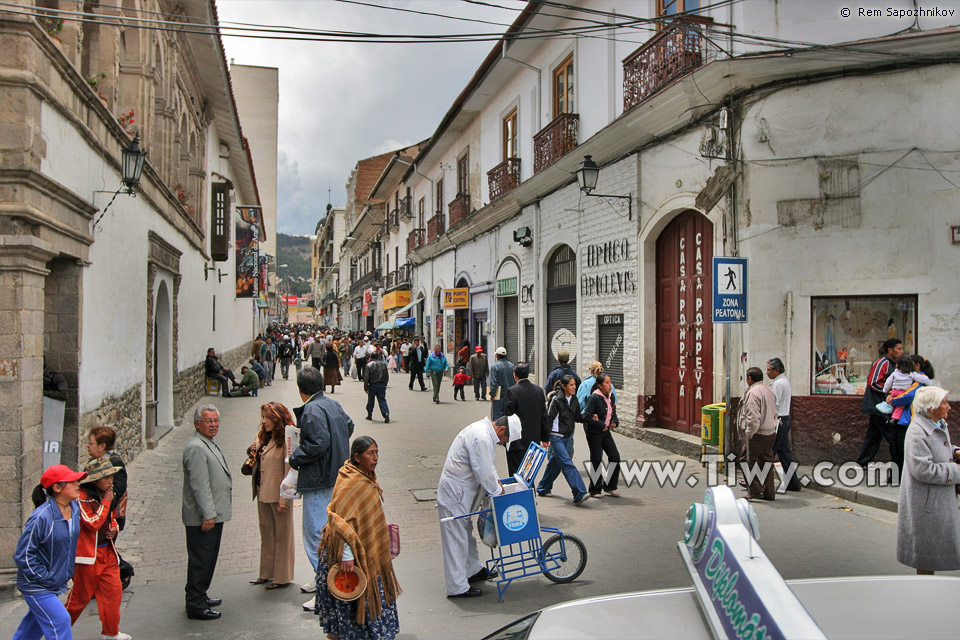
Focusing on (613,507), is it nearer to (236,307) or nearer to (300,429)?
(300,429)

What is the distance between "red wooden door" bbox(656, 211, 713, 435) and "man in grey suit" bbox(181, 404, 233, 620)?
7691 millimetres

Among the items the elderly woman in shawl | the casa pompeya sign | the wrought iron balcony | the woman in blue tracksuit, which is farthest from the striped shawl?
the wrought iron balcony

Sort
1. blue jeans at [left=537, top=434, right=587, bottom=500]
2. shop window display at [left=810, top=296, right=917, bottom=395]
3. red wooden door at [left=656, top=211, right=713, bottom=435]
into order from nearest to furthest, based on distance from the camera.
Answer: blue jeans at [left=537, top=434, right=587, bottom=500] < shop window display at [left=810, top=296, right=917, bottom=395] < red wooden door at [left=656, top=211, right=713, bottom=435]

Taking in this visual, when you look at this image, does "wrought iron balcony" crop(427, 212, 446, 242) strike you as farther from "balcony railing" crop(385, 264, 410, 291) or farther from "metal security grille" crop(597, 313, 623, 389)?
"metal security grille" crop(597, 313, 623, 389)

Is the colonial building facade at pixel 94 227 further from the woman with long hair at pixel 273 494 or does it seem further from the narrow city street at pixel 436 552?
the woman with long hair at pixel 273 494

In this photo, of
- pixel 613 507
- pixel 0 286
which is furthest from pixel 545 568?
pixel 0 286

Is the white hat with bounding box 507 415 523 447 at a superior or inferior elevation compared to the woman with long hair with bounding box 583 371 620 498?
superior

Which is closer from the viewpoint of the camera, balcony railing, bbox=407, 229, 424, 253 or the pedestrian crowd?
the pedestrian crowd

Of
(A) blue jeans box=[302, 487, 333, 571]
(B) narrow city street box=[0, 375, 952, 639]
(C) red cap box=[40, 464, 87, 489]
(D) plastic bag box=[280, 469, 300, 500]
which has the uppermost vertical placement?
(C) red cap box=[40, 464, 87, 489]

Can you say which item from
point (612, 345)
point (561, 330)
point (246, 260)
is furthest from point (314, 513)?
point (246, 260)

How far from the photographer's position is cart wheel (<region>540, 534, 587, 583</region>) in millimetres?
5555

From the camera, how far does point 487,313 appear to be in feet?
71.5

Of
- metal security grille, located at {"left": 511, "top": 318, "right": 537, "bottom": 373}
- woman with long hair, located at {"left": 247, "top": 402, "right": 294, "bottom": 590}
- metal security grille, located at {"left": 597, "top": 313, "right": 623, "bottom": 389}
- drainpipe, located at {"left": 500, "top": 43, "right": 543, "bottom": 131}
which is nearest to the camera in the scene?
woman with long hair, located at {"left": 247, "top": 402, "right": 294, "bottom": 590}

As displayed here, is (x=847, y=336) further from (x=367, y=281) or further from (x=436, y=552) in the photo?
(x=367, y=281)
